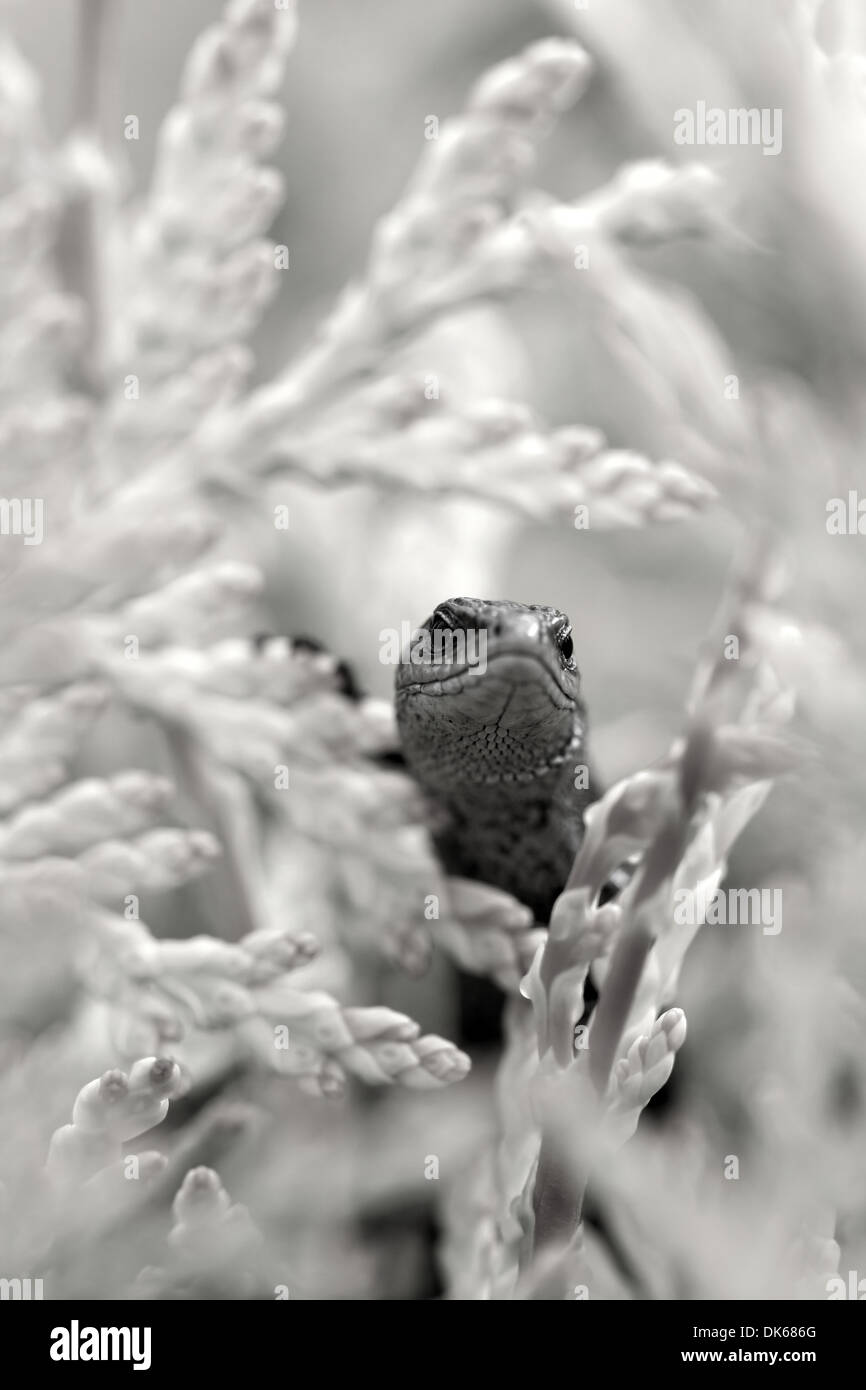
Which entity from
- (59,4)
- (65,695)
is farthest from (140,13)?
(65,695)

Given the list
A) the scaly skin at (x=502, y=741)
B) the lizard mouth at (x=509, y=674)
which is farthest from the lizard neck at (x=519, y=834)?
the lizard mouth at (x=509, y=674)

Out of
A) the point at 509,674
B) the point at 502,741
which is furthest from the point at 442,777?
the point at 509,674

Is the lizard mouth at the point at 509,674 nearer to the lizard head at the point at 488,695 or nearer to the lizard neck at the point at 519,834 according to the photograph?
the lizard head at the point at 488,695

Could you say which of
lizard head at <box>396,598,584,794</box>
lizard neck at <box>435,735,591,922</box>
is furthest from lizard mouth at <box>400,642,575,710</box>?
lizard neck at <box>435,735,591,922</box>

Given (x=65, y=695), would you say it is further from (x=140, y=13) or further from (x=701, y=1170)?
(x=140, y=13)

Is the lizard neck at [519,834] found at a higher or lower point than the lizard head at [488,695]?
lower

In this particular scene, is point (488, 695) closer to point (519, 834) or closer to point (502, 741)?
point (502, 741)

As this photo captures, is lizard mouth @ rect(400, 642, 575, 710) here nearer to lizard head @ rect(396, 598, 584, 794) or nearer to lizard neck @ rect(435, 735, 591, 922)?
lizard head @ rect(396, 598, 584, 794)

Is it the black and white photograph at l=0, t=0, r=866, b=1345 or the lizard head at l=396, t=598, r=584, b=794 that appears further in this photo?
the lizard head at l=396, t=598, r=584, b=794
